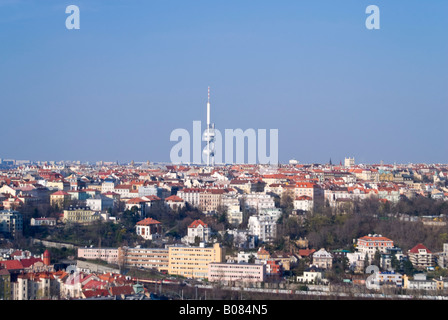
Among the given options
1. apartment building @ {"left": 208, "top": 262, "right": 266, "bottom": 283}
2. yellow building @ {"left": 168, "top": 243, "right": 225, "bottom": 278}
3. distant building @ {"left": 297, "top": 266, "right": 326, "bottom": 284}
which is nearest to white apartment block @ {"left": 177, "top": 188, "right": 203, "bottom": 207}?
yellow building @ {"left": 168, "top": 243, "right": 225, "bottom": 278}

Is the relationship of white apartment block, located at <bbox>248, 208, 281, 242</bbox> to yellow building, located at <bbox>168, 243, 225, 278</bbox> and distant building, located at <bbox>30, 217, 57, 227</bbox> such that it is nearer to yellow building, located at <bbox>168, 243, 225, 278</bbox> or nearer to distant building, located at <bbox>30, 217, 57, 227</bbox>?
yellow building, located at <bbox>168, 243, 225, 278</bbox>

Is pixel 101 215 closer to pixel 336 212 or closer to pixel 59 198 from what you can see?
pixel 59 198

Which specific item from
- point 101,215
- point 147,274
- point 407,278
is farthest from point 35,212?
point 407,278

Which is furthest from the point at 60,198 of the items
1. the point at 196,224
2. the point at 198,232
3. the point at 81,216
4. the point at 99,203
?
the point at 198,232

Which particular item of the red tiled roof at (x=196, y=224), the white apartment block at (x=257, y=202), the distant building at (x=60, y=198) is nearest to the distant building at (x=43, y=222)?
the distant building at (x=60, y=198)

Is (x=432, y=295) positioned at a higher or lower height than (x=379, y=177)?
lower

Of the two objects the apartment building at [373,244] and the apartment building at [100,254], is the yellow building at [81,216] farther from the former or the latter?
the apartment building at [373,244]

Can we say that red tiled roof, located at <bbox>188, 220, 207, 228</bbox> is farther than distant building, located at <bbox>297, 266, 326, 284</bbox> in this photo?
Yes

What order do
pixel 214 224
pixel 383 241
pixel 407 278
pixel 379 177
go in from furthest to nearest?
pixel 379 177 < pixel 214 224 < pixel 383 241 < pixel 407 278
